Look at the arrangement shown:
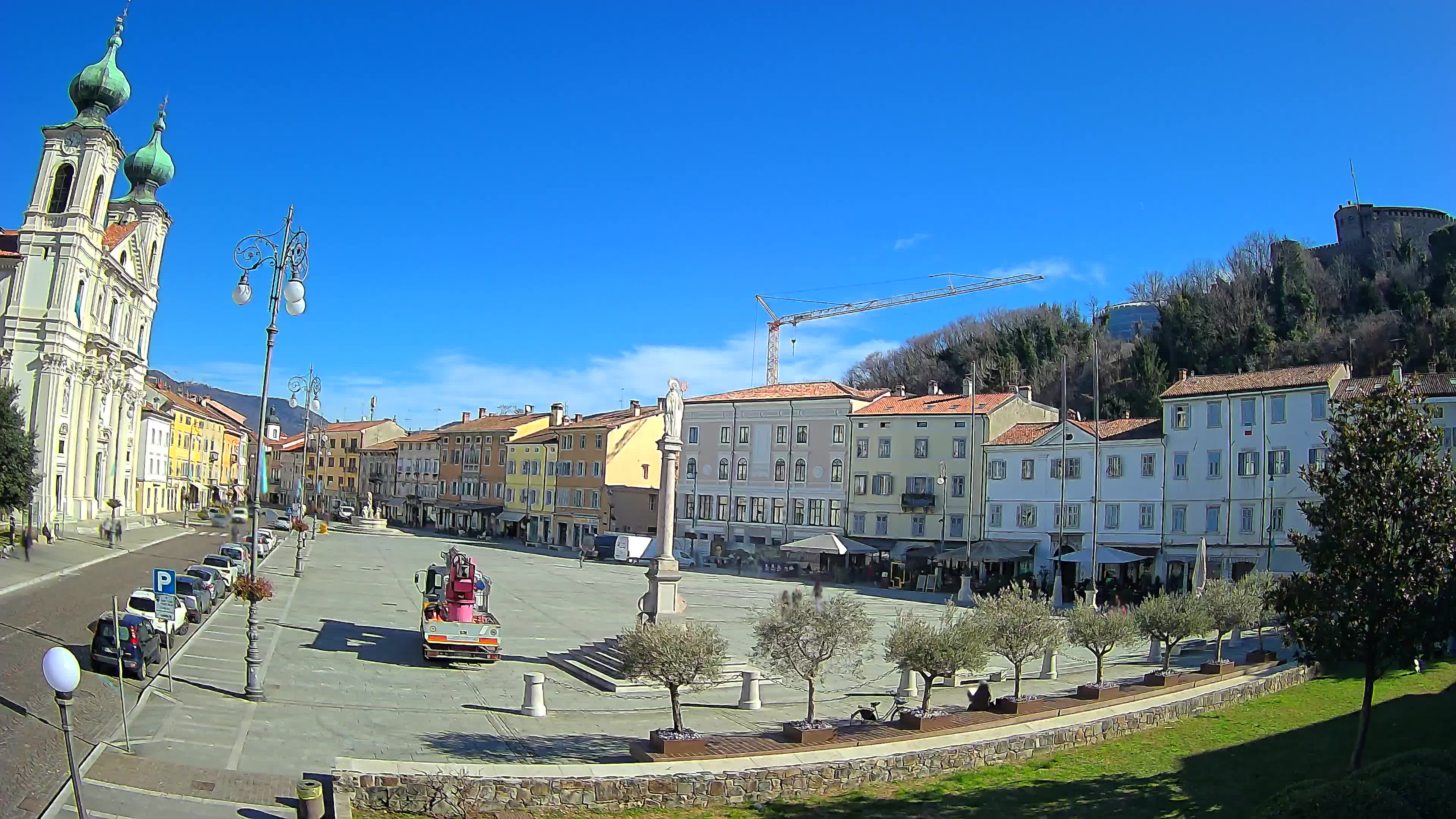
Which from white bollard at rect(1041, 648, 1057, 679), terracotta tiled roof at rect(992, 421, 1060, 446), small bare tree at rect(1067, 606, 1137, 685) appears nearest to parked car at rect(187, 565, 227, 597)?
white bollard at rect(1041, 648, 1057, 679)

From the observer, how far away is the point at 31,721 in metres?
14.8

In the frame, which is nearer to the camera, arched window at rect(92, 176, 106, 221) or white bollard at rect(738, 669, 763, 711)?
white bollard at rect(738, 669, 763, 711)

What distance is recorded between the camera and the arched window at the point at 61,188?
58125 mm

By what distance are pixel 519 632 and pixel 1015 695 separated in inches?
634

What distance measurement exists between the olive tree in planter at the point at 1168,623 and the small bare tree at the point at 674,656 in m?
10.3

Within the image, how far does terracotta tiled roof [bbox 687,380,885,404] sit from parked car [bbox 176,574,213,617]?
4234cm

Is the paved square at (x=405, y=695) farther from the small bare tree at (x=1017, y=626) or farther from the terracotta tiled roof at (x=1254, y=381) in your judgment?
the terracotta tiled roof at (x=1254, y=381)

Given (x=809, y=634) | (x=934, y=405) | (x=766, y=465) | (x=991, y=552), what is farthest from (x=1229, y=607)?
(x=766, y=465)

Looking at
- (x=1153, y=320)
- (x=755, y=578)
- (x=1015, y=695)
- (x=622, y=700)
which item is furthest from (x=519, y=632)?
(x=1153, y=320)

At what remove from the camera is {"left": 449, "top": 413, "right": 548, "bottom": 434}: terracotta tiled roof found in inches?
3688

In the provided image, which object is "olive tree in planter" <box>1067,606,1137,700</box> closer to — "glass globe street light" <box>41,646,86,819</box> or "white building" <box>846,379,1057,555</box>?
"glass globe street light" <box>41,646,86,819</box>

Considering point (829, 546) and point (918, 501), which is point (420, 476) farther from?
point (918, 501)

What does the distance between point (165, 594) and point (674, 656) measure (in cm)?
1585

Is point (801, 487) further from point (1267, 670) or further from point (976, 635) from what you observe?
point (976, 635)
